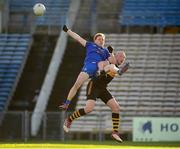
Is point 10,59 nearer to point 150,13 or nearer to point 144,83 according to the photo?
point 144,83

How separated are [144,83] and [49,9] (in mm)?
6115

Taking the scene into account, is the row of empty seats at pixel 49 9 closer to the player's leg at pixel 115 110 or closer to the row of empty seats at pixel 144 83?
the row of empty seats at pixel 144 83

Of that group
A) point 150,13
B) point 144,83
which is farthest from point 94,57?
point 150,13

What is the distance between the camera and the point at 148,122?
30.0 metres

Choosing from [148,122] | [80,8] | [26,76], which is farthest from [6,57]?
[148,122]

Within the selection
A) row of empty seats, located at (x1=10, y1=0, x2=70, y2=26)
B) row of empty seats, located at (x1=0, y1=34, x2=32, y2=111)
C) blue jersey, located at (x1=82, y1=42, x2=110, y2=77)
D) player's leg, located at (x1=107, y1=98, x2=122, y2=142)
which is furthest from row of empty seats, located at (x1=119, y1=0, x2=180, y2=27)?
player's leg, located at (x1=107, y1=98, x2=122, y2=142)

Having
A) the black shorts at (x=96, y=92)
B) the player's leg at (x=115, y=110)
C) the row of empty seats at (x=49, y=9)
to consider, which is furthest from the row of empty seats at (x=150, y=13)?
the black shorts at (x=96, y=92)

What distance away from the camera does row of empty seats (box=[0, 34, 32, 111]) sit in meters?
35.2

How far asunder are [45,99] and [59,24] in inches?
168

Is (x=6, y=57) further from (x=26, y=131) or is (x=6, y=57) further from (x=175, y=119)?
(x=175, y=119)

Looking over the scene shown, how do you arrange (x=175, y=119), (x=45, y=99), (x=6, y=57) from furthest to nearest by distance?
1. (x=6, y=57)
2. (x=45, y=99)
3. (x=175, y=119)

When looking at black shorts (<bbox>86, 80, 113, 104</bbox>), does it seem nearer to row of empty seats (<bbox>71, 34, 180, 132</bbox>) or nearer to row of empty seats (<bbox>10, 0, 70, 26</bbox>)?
row of empty seats (<bbox>71, 34, 180, 132</bbox>)

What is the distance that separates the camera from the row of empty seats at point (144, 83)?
33.1 metres

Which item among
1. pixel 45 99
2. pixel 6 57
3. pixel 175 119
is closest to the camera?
pixel 175 119
